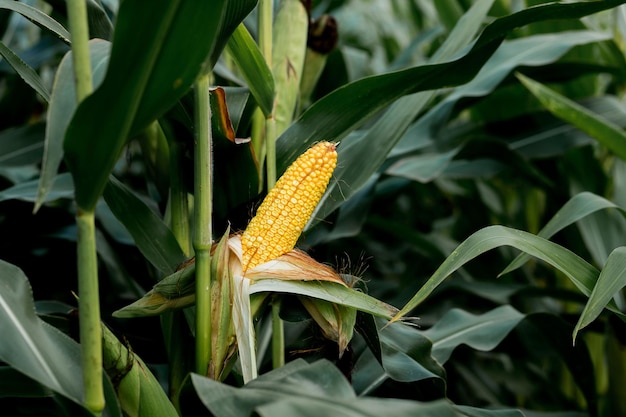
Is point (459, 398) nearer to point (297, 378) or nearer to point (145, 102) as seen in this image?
point (297, 378)

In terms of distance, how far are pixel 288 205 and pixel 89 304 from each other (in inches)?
9.8

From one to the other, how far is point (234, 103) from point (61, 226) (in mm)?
624

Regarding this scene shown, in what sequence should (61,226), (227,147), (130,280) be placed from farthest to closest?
(61,226) → (130,280) → (227,147)

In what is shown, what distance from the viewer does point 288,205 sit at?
0.71 m

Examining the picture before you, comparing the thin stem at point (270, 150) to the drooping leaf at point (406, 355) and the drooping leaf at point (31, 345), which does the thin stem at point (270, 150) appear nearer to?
the drooping leaf at point (406, 355)

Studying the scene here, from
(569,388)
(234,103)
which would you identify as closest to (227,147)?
(234,103)

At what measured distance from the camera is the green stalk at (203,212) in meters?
0.65

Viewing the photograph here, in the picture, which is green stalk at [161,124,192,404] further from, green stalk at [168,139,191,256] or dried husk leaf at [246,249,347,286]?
dried husk leaf at [246,249,347,286]

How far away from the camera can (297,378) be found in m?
0.58

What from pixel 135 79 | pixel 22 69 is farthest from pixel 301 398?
pixel 22 69

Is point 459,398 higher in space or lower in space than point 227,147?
lower

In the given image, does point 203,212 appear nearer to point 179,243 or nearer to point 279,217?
point 279,217

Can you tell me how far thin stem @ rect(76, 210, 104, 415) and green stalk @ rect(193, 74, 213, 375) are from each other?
13cm

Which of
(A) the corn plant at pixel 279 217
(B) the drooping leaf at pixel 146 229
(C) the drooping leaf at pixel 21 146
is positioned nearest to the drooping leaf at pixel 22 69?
(A) the corn plant at pixel 279 217
